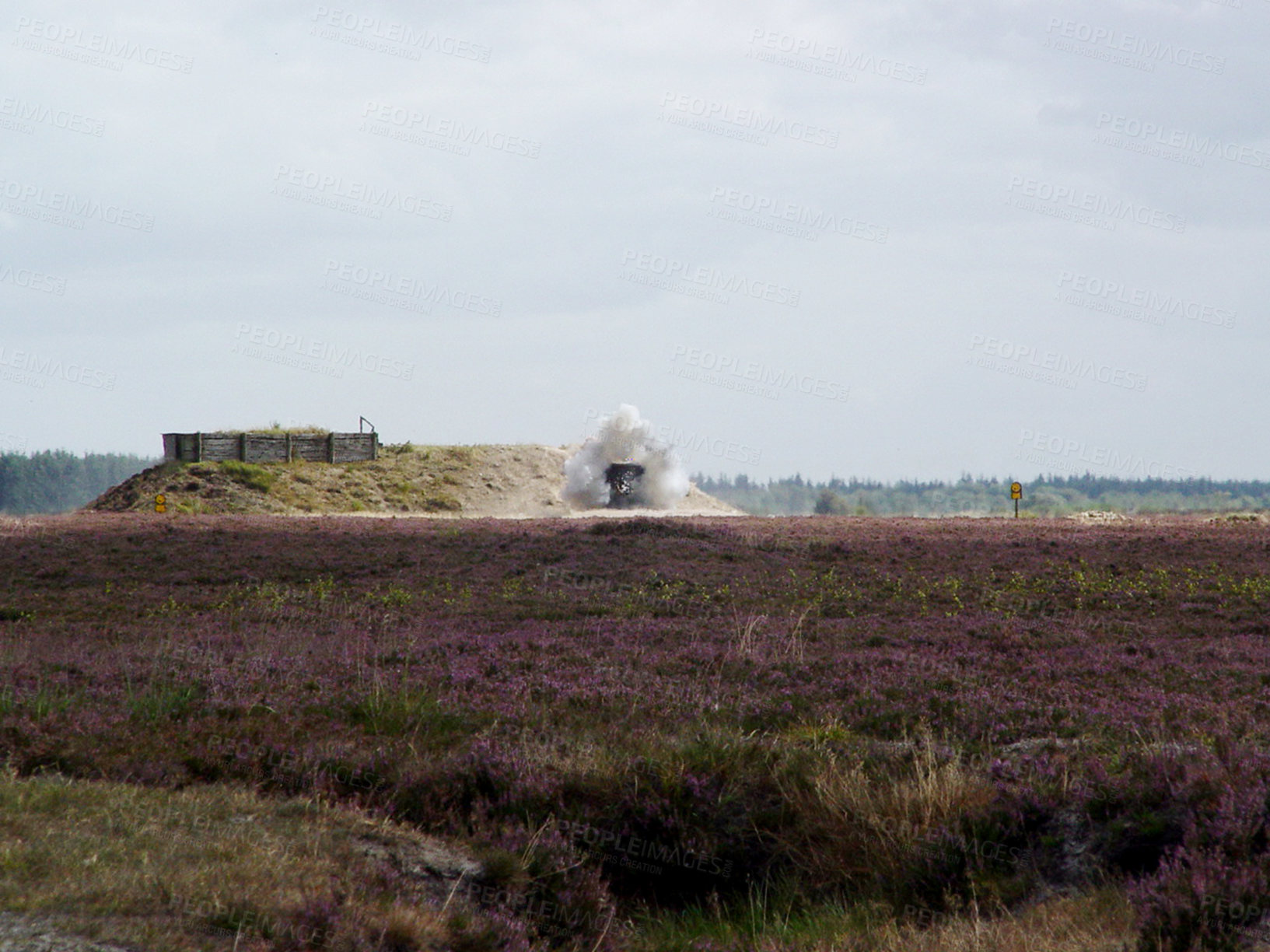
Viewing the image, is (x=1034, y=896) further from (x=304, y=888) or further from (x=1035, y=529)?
(x=1035, y=529)

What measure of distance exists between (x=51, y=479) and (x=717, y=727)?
152 m

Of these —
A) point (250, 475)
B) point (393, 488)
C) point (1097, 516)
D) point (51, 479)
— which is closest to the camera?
point (1097, 516)

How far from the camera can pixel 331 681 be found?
10.0 meters

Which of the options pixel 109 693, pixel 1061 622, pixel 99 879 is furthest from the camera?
pixel 1061 622

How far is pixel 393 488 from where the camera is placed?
5681cm

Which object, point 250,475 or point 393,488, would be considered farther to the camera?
point 393,488

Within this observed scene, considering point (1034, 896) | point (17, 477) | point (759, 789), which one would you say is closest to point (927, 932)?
point (1034, 896)

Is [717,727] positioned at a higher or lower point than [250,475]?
lower

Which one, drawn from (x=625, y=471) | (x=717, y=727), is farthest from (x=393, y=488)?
(x=717, y=727)

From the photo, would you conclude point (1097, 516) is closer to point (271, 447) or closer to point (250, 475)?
point (250, 475)

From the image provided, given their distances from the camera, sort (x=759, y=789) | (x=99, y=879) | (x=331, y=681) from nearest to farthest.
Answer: (x=99, y=879)
(x=759, y=789)
(x=331, y=681)

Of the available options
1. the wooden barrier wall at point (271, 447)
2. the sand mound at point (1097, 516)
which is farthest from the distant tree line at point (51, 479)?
the sand mound at point (1097, 516)

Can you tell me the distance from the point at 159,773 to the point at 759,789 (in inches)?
165

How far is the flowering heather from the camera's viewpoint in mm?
6582
